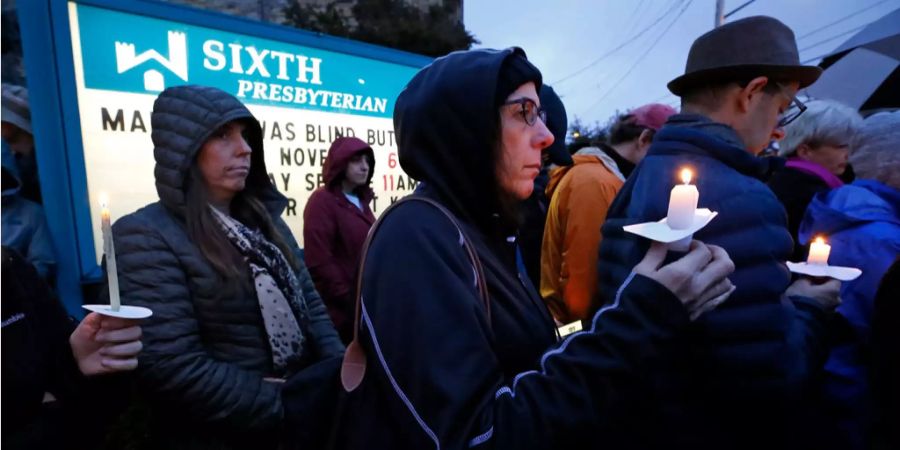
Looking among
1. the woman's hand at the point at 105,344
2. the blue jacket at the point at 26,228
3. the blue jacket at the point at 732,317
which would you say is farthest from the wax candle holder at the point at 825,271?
the blue jacket at the point at 26,228

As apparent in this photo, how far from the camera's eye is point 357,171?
13.1ft

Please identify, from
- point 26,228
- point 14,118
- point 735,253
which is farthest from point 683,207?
point 14,118

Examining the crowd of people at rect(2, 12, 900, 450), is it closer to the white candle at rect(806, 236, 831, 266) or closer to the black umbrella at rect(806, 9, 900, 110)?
the white candle at rect(806, 236, 831, 266)

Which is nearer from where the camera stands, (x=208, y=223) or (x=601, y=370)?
(x=601, y=370)

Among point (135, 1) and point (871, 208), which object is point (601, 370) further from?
point (135, 1)

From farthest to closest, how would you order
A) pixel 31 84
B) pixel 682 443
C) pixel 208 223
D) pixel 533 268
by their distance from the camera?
A: pixel 533 268, pixel 31 84, pixel 208 223, pixel 682 443

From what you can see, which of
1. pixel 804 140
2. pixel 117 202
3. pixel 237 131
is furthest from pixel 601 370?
pixel 117 202

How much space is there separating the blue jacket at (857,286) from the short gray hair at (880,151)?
0.12 meters

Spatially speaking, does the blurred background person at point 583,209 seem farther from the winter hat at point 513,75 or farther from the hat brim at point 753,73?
the winter hat at point 513,75

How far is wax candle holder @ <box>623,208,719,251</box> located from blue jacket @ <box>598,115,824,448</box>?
0.29 metres

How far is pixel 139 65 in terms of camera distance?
3025mm

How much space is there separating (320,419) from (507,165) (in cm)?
73

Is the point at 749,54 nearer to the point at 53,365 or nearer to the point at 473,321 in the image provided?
the point at 473,321

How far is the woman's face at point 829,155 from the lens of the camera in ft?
9.16
